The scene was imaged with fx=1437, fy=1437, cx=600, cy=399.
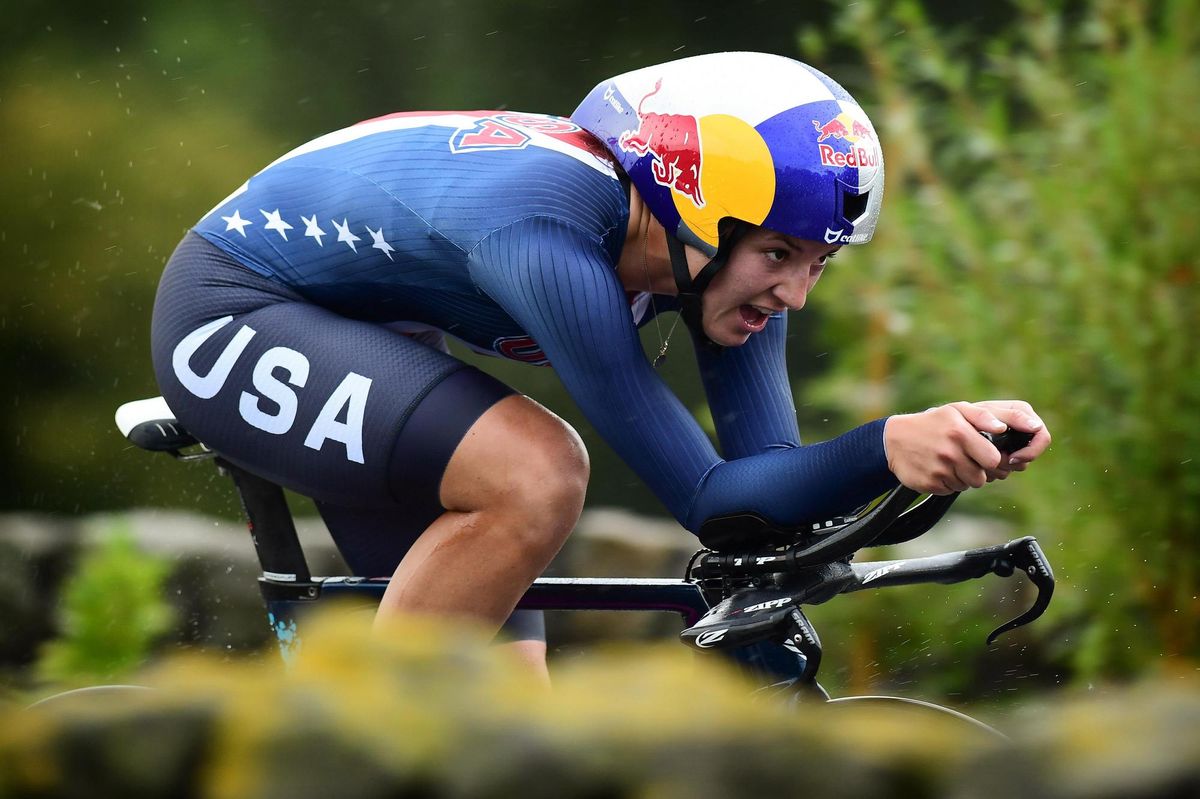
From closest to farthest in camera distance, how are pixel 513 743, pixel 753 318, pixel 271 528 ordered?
pixel 513 743 → pixel 753 318 → pixel 271 528

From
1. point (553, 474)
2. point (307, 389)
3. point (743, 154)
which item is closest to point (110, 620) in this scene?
point (307, 389)

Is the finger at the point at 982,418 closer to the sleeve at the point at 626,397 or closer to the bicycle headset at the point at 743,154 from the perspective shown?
the sleeve at the point at 626,397

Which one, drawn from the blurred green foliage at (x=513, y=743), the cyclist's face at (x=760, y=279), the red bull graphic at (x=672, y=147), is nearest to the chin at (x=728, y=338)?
the cyclist's face at (x=760, y=279)

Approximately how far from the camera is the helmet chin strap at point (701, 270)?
2.30 metres

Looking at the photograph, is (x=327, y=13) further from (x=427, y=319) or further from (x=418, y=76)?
(x=427, y=319)

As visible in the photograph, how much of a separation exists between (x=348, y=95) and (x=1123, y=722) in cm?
574

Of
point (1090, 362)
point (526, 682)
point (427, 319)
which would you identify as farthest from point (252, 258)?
point (1090, 362)

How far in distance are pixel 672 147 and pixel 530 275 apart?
1.09ft

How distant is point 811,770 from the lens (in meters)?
0.92

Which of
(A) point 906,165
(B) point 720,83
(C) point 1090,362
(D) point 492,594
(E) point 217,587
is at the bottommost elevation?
(E) point 217,587

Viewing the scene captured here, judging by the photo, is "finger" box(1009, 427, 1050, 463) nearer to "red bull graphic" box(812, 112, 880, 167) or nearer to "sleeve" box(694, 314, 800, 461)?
"red bull graphic" box(812, 112, 880, 167)

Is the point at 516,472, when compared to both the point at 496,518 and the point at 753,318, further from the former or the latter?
the point at 753,318

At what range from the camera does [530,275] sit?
2189mm

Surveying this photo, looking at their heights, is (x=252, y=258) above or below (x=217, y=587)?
above
